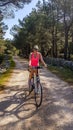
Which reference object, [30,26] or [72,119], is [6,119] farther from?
[30,26]

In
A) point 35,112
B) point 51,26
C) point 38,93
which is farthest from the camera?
point 51,26

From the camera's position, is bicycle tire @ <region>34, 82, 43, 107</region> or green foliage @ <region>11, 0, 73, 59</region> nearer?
bicycle tire @ <region>34, 82, 43, 107</region>

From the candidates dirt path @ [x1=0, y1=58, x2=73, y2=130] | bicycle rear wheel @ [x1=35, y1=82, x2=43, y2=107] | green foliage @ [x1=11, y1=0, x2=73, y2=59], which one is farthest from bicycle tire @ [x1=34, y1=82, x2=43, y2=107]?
green foliage @ [x1=11, y1=0, x2=73, y2=59]

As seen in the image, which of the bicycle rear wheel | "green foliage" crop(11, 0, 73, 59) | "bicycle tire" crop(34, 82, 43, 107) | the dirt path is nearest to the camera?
the dirt path

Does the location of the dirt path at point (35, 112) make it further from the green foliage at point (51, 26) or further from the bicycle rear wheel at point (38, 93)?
the green foliage at point (51, 26)

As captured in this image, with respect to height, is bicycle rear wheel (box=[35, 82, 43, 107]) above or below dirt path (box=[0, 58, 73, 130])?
above

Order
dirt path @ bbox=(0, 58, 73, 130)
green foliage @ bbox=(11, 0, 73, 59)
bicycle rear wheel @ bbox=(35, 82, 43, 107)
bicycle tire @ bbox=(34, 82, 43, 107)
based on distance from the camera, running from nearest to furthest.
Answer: dirt path @ bbox=(0, 58, 73, 130) < bicycle tire @ bbox=(34, 82, 43, 107) < bicycle rear wheel @ bbox=(35, 82, 43, 107) < green foliage @ bbox=(11, 0, 73, 59)

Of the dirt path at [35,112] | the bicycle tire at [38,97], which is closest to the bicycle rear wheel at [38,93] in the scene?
the bicycle tire at [38,97]

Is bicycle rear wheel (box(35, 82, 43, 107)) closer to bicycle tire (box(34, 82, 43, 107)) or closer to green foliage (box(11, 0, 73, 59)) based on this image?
bicycle tire (box(34, 82, 43, 107))

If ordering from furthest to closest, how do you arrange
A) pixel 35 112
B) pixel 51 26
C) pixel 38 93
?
pixel 51 26 → pixel 38 93 → pixel 35 112

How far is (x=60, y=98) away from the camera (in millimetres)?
11508

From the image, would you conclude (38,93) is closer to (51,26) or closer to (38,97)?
(38,97)

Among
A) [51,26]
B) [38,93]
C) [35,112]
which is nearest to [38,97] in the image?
[38,93]

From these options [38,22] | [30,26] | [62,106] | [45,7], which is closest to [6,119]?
[62,106]
